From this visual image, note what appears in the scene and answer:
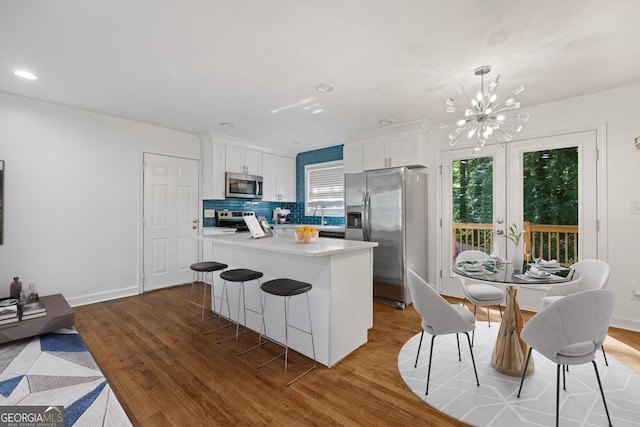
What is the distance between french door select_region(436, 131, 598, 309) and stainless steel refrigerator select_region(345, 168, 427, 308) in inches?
16.7

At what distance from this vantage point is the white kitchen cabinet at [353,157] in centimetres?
475

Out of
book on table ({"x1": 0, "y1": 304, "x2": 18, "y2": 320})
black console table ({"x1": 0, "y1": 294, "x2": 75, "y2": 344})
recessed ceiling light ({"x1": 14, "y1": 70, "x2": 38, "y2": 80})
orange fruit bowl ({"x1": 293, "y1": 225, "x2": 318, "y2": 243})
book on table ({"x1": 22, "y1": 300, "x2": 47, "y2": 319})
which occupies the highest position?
recessed ceiling light ({"x1": 14, "y1": 70, "x2": 38, "y2": 80})

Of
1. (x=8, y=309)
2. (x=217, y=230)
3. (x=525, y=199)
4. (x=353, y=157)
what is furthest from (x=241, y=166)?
(x=525, y=199)

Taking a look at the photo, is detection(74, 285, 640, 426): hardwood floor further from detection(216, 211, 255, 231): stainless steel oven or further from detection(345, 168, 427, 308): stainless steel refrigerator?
detection(216, 211, 255, 231): stainless steel oven

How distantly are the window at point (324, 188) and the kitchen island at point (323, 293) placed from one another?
286cm

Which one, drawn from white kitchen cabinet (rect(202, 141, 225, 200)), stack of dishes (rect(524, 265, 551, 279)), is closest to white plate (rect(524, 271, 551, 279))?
stack of dishes (rect(524, 265, 551, 279))

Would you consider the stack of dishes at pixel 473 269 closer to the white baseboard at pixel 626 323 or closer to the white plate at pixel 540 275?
the white plate at pixel 540 275

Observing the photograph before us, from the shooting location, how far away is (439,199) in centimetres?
433

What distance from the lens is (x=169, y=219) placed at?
15.1 feet

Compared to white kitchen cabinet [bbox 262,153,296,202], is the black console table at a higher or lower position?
lower

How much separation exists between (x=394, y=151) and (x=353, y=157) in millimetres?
714

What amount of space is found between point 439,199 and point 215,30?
3.54m

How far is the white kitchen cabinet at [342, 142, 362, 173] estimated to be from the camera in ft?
15.6

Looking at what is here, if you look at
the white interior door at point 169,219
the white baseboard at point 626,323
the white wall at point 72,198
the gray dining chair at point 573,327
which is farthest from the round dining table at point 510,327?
the white wall at point 72,198
